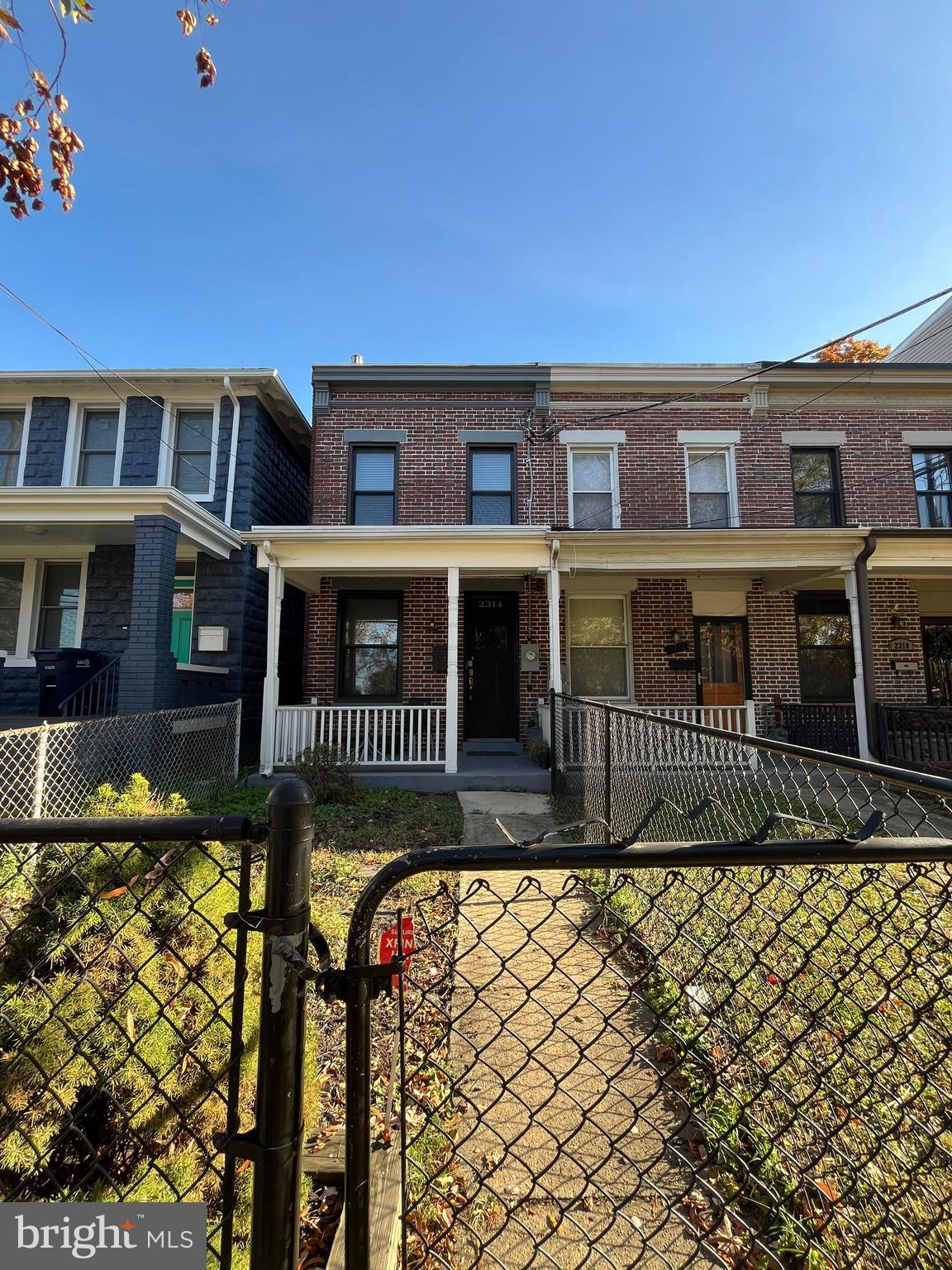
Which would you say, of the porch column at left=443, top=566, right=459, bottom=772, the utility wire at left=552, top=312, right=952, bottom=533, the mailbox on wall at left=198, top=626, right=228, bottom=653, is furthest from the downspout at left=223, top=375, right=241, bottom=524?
the utility wire at left=552, top=312, right=952, bottom=533

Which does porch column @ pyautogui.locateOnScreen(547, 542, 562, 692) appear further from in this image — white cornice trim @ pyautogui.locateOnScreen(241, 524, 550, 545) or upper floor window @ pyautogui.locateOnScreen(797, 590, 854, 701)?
upper floor window @ pyautogui.locateOnScreen(797, 590, 854, 701)

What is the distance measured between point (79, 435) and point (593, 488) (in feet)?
29.9

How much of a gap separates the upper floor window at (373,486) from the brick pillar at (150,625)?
344 cm

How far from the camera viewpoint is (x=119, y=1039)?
5.34ft

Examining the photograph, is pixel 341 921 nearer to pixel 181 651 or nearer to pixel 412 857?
pixel 412 857

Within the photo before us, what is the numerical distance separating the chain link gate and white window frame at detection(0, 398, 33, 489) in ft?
36.2

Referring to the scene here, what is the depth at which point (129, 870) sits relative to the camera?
2158 millimetres

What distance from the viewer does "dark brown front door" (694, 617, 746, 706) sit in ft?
32.7

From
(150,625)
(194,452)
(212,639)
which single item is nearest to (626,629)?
(212,639)

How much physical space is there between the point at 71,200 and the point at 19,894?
10.3ft

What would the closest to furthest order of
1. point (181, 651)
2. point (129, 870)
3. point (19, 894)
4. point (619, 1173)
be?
point (619, 1173), point (129, 870), point (19, 894), point (181, 651)

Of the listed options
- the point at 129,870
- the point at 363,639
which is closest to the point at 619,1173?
the point at 129,870

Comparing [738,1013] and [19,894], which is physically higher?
[19,894]

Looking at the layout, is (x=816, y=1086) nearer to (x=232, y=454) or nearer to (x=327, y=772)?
(x=327, y=772)
